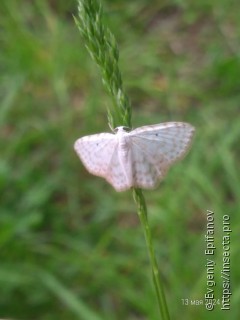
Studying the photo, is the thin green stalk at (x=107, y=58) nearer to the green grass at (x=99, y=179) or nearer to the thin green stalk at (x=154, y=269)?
the thin green stalk at (x=154, y=269)

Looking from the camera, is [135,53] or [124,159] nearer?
[124,159]

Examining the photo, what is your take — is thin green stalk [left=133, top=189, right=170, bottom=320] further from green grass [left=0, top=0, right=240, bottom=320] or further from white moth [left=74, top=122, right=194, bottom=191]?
green grass [left=0, top=0, right=240, bottom=320]

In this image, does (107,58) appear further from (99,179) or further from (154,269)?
(99,179)

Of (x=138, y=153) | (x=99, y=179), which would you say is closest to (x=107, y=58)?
(x=138, y=153)

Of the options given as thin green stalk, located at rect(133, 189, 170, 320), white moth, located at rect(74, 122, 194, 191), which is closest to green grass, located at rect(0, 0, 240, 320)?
white moth, located at rect(74, 122, 194, 191)

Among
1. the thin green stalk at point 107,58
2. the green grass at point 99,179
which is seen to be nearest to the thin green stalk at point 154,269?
the thin green stalk at point 107,58

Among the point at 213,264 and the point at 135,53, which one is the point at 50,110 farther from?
the point at 213,264

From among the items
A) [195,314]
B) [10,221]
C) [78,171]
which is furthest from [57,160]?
[195,314]
